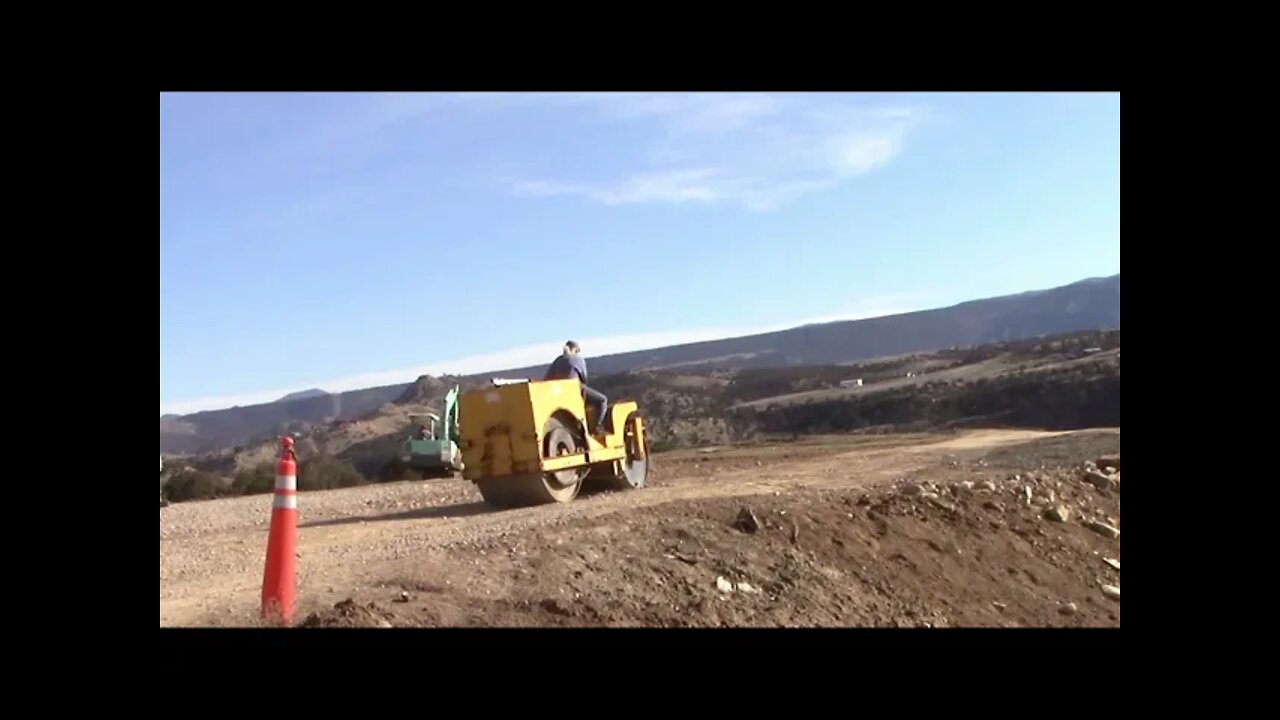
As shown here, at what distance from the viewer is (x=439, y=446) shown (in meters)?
19.9

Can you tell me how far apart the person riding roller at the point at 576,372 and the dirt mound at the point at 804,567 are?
2.62 m

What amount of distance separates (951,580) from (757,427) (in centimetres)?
2655

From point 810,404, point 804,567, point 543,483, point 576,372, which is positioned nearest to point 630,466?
point 576,372

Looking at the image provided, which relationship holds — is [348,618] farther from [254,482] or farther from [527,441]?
[254,482]

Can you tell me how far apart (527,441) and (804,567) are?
366 centimetres

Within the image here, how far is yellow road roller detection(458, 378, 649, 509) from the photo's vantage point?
39.9 ft

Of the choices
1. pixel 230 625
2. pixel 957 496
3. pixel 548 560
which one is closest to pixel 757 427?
pixel 957 496

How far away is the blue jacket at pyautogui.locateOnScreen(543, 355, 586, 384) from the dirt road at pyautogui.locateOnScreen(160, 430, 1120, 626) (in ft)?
4.82

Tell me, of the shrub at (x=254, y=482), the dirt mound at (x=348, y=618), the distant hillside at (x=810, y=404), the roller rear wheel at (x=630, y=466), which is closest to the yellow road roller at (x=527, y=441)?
the roller rear wheel at (x=630, y=466)

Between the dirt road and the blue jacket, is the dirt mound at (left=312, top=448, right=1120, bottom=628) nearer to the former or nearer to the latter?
the dirt road

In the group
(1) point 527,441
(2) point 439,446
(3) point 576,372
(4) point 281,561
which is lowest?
(2) point 439,446

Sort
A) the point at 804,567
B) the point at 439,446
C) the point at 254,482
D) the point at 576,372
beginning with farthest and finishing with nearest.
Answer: the point at 254,482
the point at 439,446
the point at 576,372
the point at 804,567
